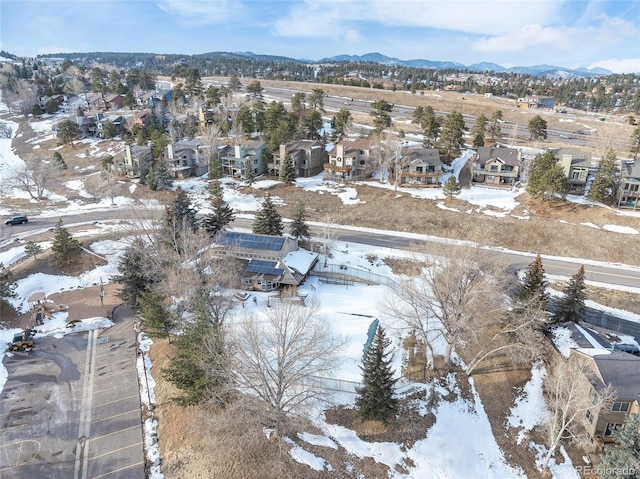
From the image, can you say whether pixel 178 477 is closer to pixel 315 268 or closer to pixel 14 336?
pixel 14 336

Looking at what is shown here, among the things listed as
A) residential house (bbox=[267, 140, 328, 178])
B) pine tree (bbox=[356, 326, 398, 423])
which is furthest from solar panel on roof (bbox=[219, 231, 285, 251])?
residential house (bbox=[267, 140, 328, 178])

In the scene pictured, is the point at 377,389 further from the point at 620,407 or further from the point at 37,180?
the point at 37,180

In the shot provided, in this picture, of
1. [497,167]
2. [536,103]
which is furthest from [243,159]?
[536,103]

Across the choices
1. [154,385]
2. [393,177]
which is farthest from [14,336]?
[393,177]

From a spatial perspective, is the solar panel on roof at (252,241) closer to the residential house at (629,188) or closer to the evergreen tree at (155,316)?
the evergreen tree at (155,316)

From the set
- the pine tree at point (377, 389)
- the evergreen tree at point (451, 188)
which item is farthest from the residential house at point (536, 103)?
the pine tree at point (377, 389)

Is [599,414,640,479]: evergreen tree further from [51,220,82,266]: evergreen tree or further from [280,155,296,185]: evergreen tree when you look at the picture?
[280,155,296,185]: evergreen tree

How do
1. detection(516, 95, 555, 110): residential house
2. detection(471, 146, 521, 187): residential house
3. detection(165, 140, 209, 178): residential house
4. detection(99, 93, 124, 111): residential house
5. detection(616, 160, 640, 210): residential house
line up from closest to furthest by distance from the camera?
detection(616, 160, 640, 210): residential house
detection(471, 146, 521, 187): residential house
detection(165, 140, 209, 178): residential house
detection(99, 93, 124, 111): residential house
detection(516, 95, 555, 110): residential house
